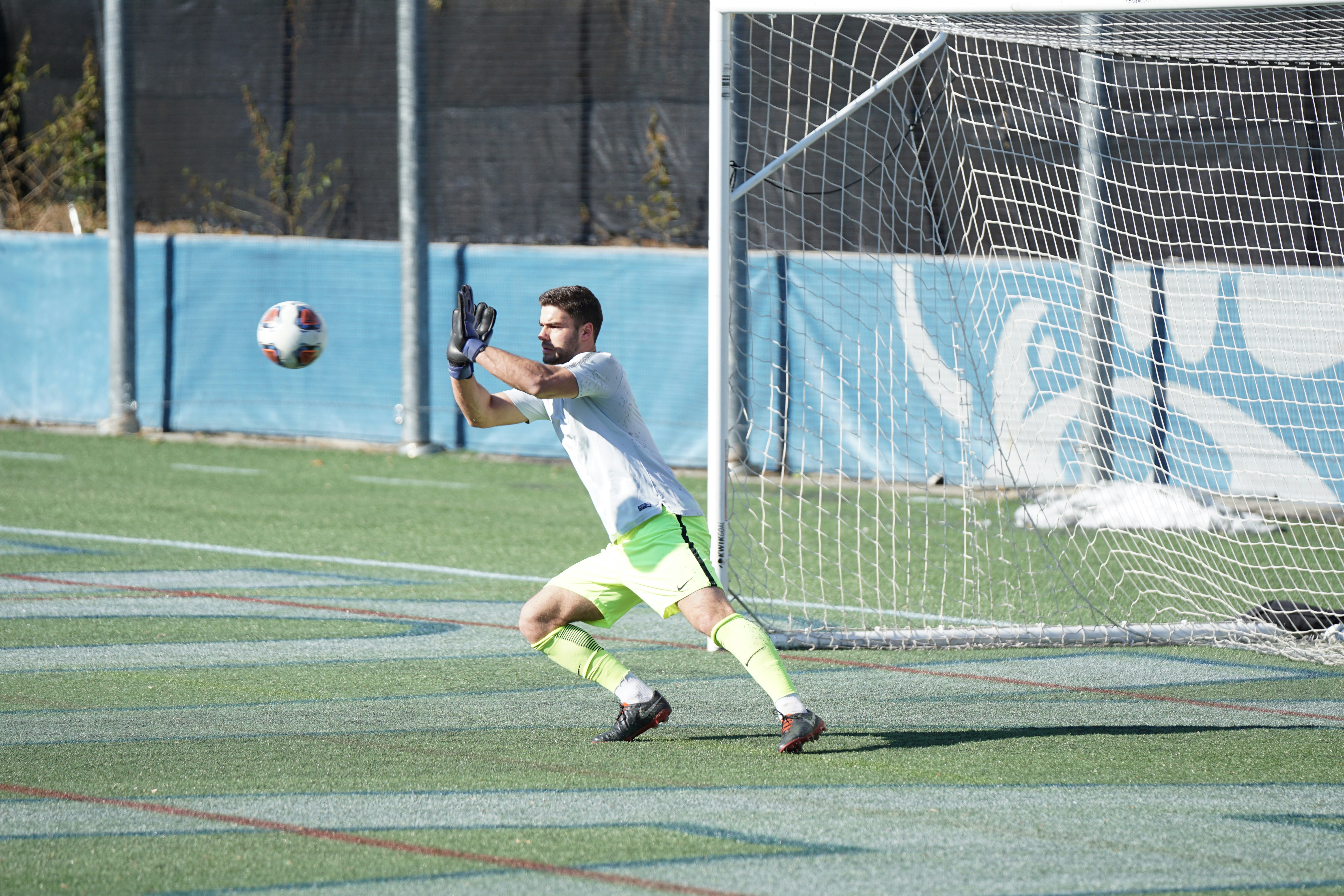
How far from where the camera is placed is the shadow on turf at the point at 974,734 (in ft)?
19.9

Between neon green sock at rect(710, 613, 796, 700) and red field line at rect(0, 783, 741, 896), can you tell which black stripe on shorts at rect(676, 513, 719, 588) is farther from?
red field line at rect(0, 783, 741, 896)

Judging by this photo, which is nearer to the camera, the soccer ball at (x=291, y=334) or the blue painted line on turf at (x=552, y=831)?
the blue painted line on turf at (x=552, y=831)

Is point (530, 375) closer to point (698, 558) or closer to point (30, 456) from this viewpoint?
point (698, 558)

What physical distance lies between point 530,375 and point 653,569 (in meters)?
0.84

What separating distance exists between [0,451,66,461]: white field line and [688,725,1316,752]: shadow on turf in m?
11.6

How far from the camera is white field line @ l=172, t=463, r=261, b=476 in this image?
50.3ft

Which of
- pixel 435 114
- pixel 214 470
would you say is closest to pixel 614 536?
pixel 214 470

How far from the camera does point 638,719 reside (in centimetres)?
605

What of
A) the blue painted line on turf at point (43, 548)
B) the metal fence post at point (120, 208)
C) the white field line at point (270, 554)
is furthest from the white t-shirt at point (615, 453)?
the metal fence post at point (120, 208)

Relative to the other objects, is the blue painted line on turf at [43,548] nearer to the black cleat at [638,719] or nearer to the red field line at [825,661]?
the red field line at [825,661]

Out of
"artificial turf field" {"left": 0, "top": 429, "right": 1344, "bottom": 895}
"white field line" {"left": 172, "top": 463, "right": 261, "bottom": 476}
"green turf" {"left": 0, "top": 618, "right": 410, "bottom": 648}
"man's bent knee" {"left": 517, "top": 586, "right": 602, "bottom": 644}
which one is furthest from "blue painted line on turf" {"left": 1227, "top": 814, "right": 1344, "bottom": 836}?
"white field line" {"left": 172, "top": 463, "right": 261, "bottom": 476}

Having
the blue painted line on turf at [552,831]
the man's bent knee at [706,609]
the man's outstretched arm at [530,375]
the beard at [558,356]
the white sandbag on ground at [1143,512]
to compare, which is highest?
the beard at [558,356]

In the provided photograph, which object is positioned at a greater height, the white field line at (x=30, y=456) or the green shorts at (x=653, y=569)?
the green shorts at (x=653, y=569)

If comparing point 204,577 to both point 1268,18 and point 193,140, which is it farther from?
point 193,140
